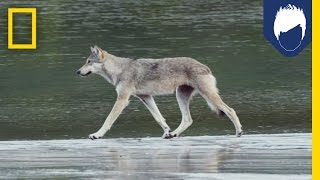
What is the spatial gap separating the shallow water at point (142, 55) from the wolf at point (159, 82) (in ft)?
0.63

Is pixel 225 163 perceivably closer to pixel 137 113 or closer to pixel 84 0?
pixel 137 113

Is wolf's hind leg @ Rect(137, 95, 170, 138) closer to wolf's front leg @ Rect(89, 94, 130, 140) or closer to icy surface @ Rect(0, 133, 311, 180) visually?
wolf's front leg @ Rect(89, 94, 130, 140)

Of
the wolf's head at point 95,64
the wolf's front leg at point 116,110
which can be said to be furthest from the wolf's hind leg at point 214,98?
the wolf's head at point 95,64

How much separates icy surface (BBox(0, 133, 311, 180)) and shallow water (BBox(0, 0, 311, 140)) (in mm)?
647

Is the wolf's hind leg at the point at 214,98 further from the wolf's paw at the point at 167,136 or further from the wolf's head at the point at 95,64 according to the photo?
the wolf's head at the point at 95,64

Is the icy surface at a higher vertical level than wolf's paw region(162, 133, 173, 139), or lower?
lower

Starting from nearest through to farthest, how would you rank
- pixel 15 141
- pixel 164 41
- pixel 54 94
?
1. pixel 15 141
2. pixel 54 94
3. pixel 164 41

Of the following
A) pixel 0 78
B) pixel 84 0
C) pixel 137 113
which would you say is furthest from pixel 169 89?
pixel 84 0

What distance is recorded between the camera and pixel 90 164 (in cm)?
1086

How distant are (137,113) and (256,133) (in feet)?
4.88

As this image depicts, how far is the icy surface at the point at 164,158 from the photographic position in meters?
10.2

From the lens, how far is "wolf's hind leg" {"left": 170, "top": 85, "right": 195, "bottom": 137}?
1295cm

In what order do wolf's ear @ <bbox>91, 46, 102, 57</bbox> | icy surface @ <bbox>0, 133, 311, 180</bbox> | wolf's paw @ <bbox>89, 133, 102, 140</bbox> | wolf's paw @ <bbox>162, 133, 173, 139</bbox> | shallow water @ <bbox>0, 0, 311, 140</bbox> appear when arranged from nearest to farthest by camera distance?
icy surface @ <bbox>0, 133, 311, 180</bbox> < wolf's paw @ <bbox>89, 133, 102, 140</bbox> < wolf's paw @ <bbox>162, 133, 173, 139</bbox> < wolf's ear @ <bbox>91, 46, 102, 57</bbox> < shallow water @ <bbox>0, 0, 311, 140</bbox>

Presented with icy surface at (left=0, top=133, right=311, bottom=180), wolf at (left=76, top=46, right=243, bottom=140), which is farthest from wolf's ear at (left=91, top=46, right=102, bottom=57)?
icy surface at (left=0, top=133, right=311, bottom=180)
